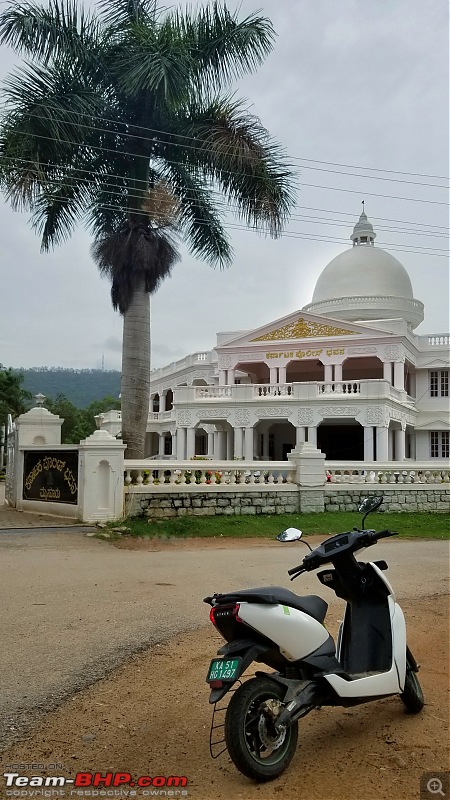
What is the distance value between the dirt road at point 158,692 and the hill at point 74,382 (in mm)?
112320

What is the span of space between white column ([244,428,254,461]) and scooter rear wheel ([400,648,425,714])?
1898 cm

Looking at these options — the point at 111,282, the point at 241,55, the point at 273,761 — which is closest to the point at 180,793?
the point at 273,761

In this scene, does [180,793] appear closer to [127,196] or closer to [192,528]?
[192,528]

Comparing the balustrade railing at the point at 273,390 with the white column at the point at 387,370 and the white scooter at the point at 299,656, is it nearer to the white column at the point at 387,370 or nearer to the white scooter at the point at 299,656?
the white column at the point at 387,370

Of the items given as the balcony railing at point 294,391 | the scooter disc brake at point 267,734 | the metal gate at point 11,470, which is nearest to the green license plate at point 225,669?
the scooter disc brake at point 267,734

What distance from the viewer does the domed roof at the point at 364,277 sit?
1257 inches

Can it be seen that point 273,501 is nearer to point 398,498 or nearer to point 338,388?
point 398,498

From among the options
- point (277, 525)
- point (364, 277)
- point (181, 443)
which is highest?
point (364, 277)

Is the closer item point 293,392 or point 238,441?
point 293,392

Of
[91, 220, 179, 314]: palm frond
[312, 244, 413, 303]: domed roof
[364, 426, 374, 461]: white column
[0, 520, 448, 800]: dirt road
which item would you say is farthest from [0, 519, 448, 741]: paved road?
[312, 244, 413, 303]: domed roof

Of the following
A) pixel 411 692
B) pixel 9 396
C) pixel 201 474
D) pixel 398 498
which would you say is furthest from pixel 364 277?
pixel 411 692

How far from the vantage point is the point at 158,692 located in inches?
156

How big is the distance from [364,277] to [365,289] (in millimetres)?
780

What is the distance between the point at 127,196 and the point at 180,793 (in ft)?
44.7
